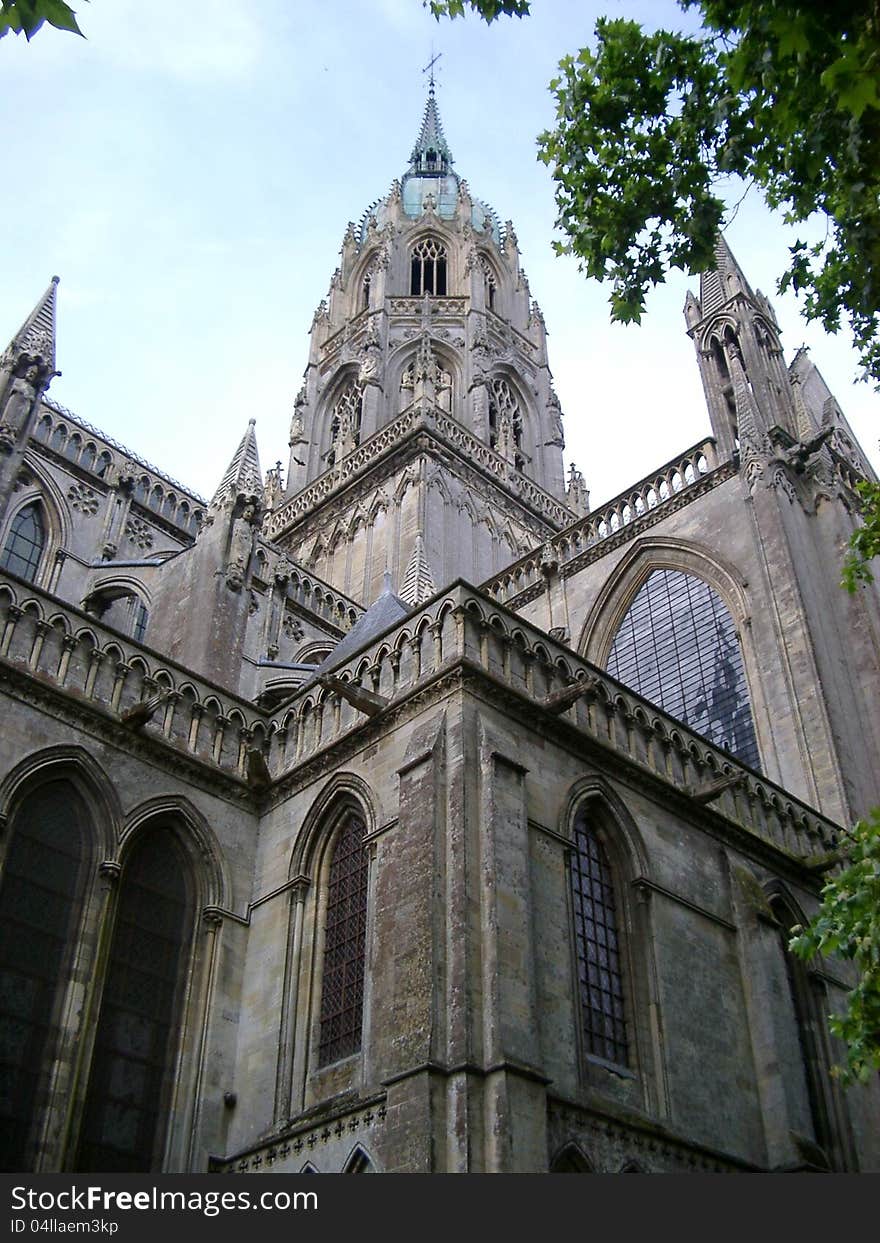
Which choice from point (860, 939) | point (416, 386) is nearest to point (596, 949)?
point (860, 939)

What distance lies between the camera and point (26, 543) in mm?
26984

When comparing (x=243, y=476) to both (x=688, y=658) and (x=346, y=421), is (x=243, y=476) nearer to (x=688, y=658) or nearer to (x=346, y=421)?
(x=688, y=658)

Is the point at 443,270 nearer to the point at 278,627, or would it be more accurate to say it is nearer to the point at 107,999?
the point at 278,627

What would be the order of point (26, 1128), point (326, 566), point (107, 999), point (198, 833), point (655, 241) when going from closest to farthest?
point (655, 241), point (26, 1128), point (107, 999), point (198, 833), point (326, 566)

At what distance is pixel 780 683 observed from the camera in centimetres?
2145

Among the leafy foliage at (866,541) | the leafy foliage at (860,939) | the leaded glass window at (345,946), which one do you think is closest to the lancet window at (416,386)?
the leaded glass window at (345,946)

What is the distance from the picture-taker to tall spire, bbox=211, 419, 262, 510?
25781mm

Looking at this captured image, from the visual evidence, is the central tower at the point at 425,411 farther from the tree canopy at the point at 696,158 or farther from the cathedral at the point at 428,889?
the tree canopy at the point at 696,158

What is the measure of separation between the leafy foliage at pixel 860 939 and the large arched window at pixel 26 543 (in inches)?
810

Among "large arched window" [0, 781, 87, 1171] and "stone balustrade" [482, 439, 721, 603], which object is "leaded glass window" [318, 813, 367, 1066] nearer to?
"large arched window" [0, 781, 87, 1171]

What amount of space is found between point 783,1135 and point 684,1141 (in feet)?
6.37

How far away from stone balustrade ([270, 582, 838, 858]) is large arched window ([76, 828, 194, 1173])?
6.81 feet

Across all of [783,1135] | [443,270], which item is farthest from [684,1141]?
[443,270]

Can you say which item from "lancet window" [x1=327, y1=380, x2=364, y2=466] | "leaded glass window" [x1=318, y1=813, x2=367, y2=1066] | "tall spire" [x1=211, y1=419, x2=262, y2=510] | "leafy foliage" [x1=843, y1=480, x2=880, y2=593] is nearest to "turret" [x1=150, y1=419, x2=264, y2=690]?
"tall spire" [x1=211, y1=419, x2=262, y2=510]
